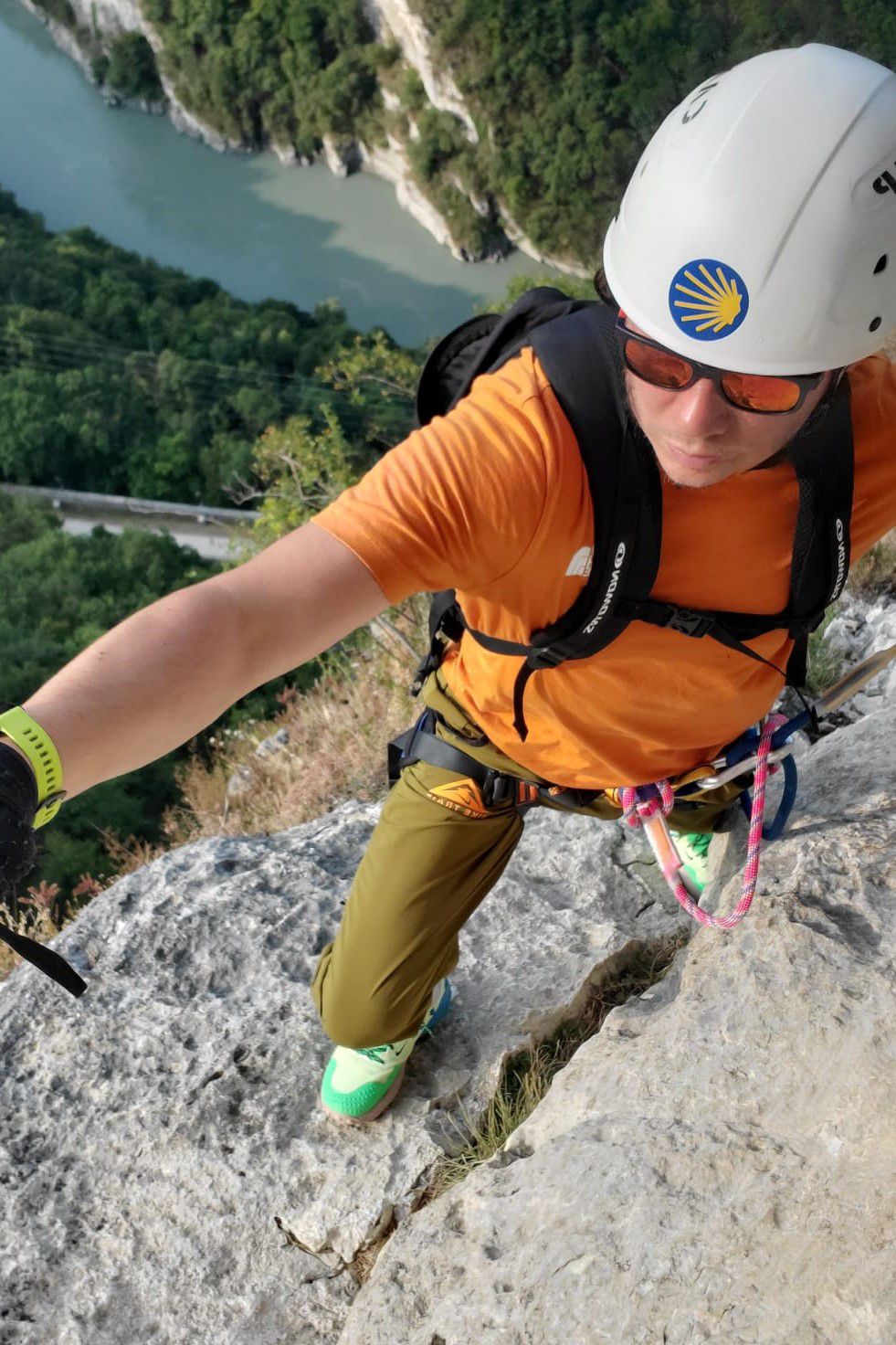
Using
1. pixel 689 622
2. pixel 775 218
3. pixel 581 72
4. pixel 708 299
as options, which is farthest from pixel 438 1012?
pixel 581 72

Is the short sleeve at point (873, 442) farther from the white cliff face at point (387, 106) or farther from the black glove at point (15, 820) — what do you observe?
the white cliff face at point (387, 106)

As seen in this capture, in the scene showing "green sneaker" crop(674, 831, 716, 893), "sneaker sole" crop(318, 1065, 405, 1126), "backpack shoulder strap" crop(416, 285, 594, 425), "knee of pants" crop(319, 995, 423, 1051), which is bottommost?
"green sneaker" crop(674, 831, 716, 893)

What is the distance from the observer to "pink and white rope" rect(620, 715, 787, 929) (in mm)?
2096

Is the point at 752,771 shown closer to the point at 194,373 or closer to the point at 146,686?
the point at 146,686

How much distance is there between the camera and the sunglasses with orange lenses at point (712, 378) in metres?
1.77

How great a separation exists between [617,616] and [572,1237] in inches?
40.3

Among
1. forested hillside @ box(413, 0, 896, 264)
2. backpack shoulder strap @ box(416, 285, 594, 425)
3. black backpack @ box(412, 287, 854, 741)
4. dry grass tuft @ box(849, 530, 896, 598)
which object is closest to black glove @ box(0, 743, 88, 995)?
black backpack @ box(412, 287, 854, 741)

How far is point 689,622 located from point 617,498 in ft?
0.94

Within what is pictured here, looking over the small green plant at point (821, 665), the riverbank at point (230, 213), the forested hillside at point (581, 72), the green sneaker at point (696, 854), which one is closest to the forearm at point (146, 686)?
the green sneaker at point (696, 854)

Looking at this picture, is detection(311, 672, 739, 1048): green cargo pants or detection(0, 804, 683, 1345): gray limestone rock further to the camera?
detection(311, 672, 739, 1048): green cargo pants

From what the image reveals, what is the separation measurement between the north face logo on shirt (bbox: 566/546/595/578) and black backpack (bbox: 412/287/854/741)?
1 centimetres

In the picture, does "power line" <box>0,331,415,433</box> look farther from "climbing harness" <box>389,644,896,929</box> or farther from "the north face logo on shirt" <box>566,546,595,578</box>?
"the north face logo on shirt" <box>566,546,595,578</box>

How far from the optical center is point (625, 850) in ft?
10.3

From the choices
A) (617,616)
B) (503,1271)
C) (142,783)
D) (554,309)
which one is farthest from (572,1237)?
(142,783)
